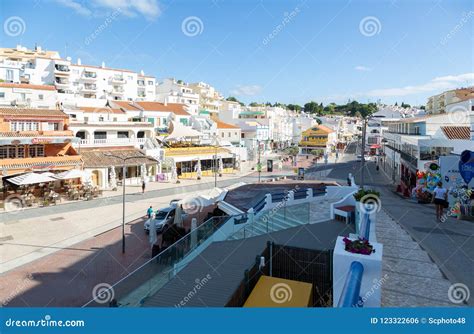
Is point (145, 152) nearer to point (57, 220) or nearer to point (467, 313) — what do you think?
point (57, 220)

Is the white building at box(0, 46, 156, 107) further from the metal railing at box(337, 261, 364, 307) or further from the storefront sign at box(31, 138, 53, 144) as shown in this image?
the metal railing at box(337, 261, 364, 307)

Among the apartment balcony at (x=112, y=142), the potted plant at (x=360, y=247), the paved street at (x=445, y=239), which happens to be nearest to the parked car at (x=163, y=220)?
the paved street at (x=445, y=239)

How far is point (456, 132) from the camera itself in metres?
34.1

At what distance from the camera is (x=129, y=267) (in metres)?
15.4

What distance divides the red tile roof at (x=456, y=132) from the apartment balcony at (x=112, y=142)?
30.5 metres

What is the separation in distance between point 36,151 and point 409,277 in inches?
1171

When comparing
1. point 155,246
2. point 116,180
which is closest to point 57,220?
point 155,246

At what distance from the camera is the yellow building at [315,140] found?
73.6 m

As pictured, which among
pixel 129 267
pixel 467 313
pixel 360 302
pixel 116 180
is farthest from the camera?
pixel 116 180

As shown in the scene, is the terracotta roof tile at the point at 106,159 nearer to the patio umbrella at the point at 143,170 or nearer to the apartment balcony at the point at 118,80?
the patio umbrella at the point at 143,170

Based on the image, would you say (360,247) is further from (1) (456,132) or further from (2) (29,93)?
(2) (29,93)

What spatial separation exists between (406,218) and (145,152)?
28.5 m

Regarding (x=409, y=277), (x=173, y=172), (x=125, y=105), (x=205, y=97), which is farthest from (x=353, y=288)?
(x=205, y=97)

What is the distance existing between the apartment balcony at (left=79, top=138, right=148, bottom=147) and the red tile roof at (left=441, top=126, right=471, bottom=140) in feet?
100
